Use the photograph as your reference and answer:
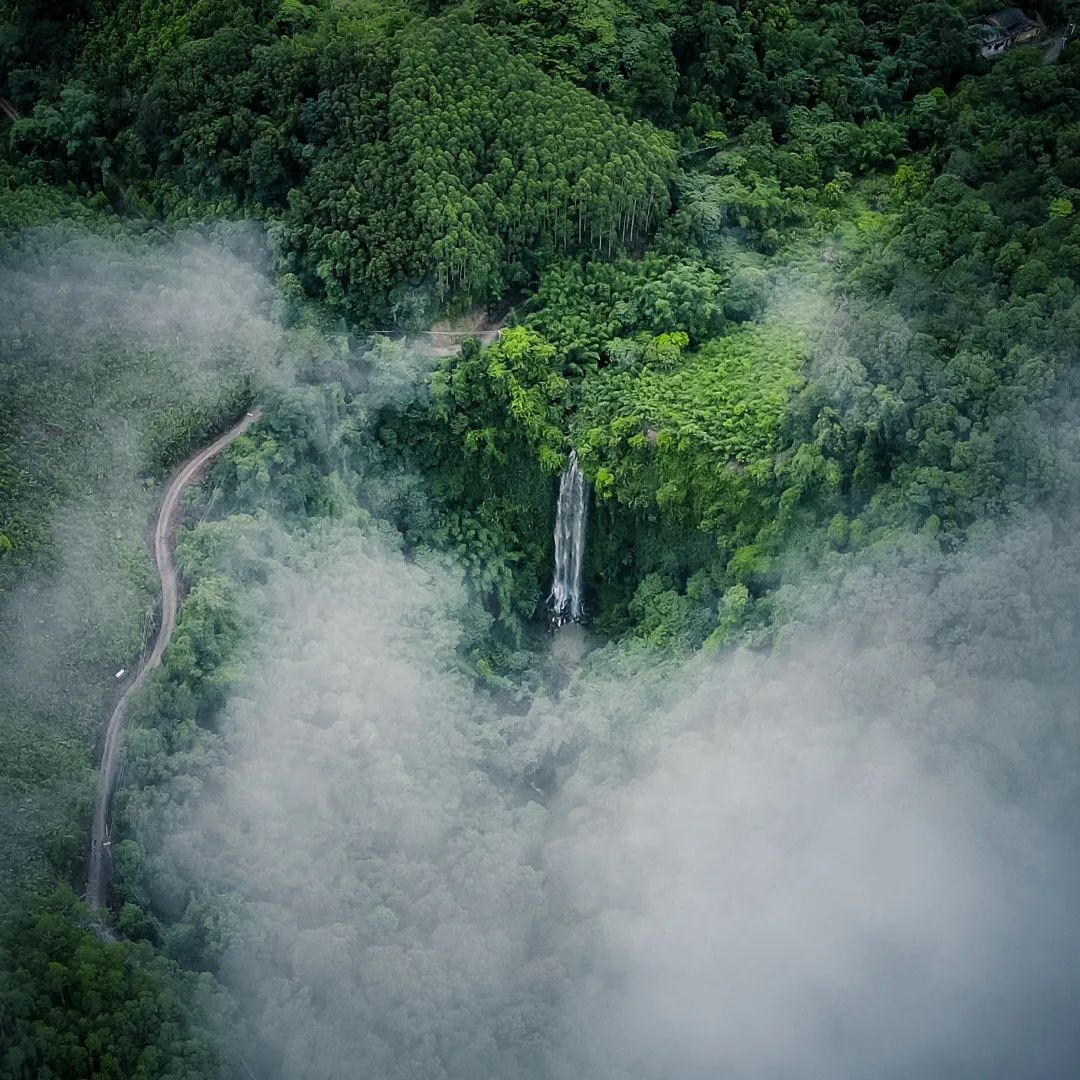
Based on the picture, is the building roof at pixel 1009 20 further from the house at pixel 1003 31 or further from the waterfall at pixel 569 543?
the waterfall at pixel 569 543

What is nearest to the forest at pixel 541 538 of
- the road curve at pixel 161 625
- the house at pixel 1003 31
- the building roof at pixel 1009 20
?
the road curve at pixel 161 625

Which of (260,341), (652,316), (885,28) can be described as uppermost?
(885,28)

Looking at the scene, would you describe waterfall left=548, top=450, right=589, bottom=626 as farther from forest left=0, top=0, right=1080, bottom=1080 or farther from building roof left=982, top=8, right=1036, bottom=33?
building roof left=982, top=8, right=1036, bottom=33

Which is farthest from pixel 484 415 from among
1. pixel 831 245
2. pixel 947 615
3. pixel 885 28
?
pixel 885 28

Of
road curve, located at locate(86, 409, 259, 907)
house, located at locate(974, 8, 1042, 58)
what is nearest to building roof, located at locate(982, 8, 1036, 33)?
house, located at locate(974, 8, 1042, 58)

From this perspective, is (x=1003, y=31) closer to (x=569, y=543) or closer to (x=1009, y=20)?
(x=1009, y=20)

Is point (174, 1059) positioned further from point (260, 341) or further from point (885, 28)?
point (885, 28)

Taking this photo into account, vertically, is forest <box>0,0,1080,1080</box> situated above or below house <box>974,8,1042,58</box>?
below
